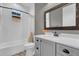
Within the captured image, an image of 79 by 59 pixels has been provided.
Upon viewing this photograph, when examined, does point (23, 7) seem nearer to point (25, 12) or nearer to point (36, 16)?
point (25, 12)

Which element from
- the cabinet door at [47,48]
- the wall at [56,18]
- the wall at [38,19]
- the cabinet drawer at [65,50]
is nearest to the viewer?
the cabinet drawer at [65,50]

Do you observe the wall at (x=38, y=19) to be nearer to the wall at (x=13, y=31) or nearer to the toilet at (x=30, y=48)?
the wall at (x=13, y=31)

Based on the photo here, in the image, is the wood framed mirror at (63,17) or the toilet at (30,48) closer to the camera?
the toilet at (30,48)

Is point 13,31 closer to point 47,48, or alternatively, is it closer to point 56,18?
point 47,48

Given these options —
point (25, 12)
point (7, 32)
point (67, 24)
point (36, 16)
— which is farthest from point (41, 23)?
point (7, 32)

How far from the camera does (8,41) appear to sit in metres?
1.33

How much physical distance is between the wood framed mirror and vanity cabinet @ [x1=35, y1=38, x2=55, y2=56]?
0.30 meters

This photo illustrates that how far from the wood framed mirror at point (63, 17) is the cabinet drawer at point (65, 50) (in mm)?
466

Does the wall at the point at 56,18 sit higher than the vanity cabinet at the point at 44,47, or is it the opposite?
the wall at the point at 56,18

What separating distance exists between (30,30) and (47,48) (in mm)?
341

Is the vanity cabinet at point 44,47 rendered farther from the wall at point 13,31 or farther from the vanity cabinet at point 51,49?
the wall at point 13,31

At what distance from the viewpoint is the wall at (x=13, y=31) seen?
4.29 feet

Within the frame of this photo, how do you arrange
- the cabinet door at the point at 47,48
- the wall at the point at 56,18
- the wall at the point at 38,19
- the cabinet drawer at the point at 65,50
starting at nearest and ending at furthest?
the cabinet drawer at the point at 65,50 → the cabinet door at the point at 47,48 → the wall at the point at 38,19 → the wall at the point at 56,18

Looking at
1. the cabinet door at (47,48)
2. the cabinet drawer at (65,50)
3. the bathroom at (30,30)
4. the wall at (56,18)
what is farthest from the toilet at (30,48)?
the wall at (56,18)
